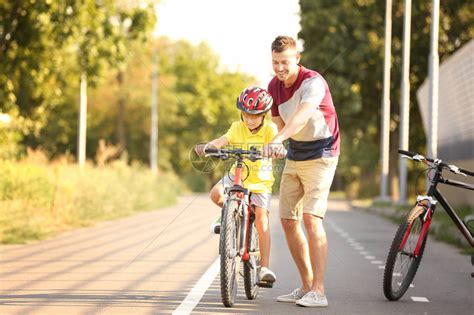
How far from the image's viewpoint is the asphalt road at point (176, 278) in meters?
9.08

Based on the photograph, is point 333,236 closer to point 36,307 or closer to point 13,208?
point 13,208

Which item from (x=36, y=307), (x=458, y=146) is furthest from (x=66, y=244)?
(x=458, y=146)

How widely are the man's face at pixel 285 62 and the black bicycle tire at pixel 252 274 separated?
1250mm

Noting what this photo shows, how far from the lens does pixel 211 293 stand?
10.1 m

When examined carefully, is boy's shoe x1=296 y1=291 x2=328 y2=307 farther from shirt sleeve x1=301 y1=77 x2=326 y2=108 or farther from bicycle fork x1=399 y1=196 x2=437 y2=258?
shirt sleeve x1=301 y1=77 x2=326 y2=108

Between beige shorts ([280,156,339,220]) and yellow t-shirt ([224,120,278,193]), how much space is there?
0.18 m

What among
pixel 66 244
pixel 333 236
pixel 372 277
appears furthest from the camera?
pixel 333 236

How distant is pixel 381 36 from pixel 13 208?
3231 centimetres

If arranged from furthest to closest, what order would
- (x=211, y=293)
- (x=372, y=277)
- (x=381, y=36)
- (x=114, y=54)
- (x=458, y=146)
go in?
(x=381, y=36), (x=458, y=146), (x=114, y=54), (x=372, y=277), (x=211, y=293)

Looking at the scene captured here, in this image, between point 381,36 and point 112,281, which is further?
point 381,36

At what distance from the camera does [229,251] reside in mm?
8680

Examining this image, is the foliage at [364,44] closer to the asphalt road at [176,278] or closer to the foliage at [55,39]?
the foliage at [55,39]

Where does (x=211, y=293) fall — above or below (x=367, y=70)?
below

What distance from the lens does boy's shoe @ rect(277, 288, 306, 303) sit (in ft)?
30.9
